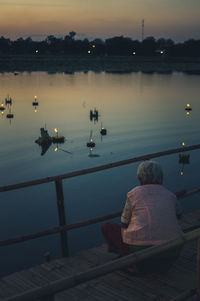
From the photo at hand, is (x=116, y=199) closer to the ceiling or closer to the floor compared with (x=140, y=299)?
closer to the floor

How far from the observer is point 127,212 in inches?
143

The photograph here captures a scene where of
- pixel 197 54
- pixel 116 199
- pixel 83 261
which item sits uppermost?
pixel 197 54

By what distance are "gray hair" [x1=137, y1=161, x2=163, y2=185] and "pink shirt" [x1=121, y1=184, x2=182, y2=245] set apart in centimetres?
5

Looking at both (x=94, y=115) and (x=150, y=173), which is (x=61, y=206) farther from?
(x=94, y=115)

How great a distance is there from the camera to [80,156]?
29328 mm

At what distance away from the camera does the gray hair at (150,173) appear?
348 cm

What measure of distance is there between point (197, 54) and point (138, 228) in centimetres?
12598

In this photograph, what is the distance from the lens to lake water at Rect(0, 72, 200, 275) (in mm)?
16297

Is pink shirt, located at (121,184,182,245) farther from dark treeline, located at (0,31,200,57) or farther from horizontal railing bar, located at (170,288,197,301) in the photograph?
dark treeline, located at (0,31,200,57)

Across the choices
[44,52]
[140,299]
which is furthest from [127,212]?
[44,52]

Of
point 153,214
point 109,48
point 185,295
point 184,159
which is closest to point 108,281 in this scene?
point 153,214

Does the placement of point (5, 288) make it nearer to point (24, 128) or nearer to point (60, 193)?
point (60, 193)

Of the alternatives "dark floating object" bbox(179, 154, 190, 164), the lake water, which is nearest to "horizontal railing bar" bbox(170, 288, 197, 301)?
the lake water

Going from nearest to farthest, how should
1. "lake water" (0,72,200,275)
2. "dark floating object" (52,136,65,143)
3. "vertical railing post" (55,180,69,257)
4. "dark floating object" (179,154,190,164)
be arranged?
"vertical railing post" (55,180,69,257) → "lake water" (0,72,200,275) → "dark floating object" (179,154,190,164) → "dark floating object" (52,136,65,143)
